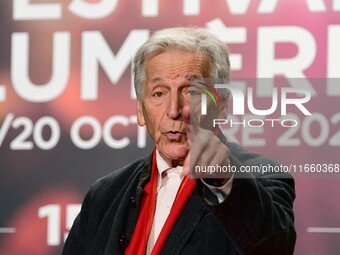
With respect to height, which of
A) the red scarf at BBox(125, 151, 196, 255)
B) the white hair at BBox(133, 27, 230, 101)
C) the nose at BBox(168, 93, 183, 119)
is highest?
the white hair at BBox(133, 27, 230, 101)

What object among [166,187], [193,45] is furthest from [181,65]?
[166,187]

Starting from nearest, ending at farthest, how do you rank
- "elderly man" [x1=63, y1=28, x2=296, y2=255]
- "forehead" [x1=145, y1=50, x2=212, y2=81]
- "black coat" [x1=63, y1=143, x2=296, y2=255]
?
"black coat" [x1=63, y1=143, x2=296, y2=255] < "elderly man" [x1=63, y1=28, x2=296, y2=255] < "forehead" [x1=145, y1=50, x2=212, y2=81]

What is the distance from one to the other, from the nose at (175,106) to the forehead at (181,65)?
6cm

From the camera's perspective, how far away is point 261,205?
1.57m

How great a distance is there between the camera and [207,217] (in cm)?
197

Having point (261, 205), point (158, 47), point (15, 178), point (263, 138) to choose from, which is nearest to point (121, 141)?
point (15, 178)

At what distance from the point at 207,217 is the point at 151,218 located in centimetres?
16

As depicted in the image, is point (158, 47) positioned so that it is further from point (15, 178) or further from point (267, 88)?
point (15, 178)

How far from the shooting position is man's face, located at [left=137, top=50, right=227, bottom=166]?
1973 mm

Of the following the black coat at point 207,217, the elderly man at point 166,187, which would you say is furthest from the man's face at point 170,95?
the black coat at point 207,217

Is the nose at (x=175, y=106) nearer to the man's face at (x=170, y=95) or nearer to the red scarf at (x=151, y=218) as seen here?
the man's face at (x=170, y=95)

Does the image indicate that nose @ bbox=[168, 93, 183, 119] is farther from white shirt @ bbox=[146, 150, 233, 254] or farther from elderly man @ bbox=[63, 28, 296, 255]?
white shirt @ bbox=[146, 150, 233, 254]

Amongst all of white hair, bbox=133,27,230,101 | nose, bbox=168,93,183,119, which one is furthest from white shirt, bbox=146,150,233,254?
white hair, bbox=133,27,230,101

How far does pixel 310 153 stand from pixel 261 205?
107 cm
